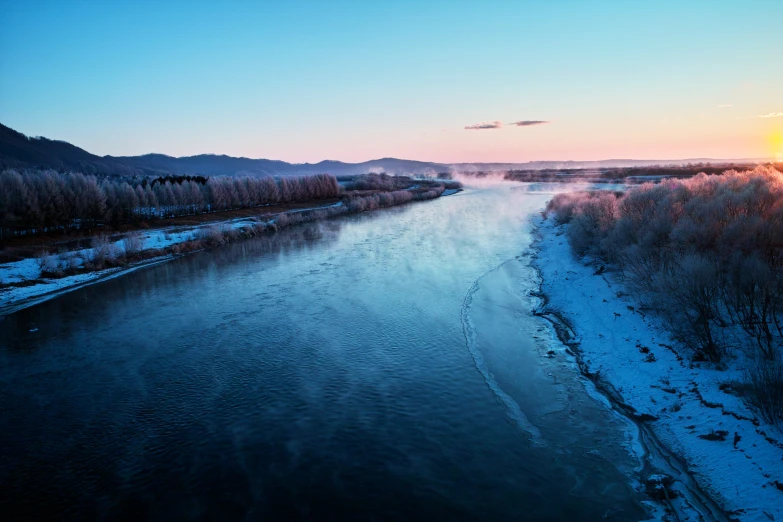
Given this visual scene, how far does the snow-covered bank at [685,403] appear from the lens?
710 cm

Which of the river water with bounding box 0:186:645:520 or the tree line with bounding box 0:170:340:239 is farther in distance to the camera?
the tree line with bounding box 0:170:340:239

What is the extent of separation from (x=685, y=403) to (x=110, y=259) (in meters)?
30.2

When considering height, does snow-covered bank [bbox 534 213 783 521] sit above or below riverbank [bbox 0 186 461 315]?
below

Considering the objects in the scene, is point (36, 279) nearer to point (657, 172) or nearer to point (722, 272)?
point (722, 272)

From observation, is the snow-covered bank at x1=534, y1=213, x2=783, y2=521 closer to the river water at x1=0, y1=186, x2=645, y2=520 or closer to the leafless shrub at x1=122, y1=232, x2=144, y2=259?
the river water at x1=0, y1=186, x2=645, y2=520

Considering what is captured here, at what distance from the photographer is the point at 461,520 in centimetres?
719

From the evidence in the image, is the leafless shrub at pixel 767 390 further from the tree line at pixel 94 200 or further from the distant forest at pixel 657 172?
the tree line at pixel 94 200

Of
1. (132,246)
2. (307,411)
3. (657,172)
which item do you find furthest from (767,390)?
(657,172)

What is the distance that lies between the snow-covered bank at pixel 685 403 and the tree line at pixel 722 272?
1.58 ft

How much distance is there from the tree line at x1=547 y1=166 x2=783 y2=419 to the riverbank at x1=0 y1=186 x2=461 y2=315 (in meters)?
25.3

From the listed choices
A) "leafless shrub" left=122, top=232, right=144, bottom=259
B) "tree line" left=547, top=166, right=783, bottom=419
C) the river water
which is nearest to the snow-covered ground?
"leafless shrub" left=122, top=232, right=144, bottom=259

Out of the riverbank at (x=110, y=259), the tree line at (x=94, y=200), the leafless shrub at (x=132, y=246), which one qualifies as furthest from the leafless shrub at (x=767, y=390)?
the tree line at (x=94, y=200)

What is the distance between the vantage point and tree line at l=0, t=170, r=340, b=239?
33.5 m

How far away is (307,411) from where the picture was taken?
10625 mm
